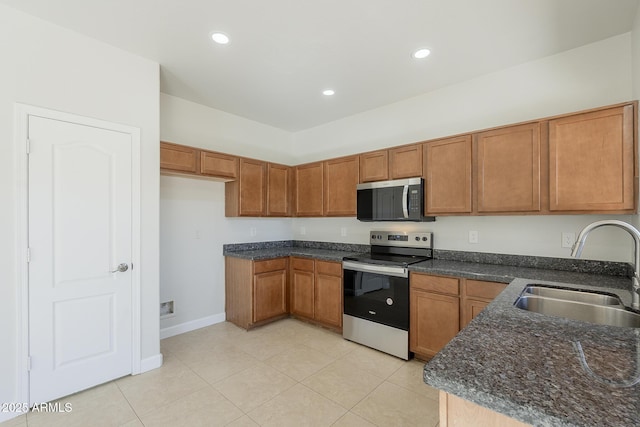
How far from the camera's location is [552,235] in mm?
2514

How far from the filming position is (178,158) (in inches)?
123

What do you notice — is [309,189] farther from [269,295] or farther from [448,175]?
[448,175]

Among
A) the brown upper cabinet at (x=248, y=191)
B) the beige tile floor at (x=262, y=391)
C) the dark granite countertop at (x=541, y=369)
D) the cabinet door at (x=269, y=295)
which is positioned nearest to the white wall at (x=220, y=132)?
the brown upper cabinet at (x=248, y=191)

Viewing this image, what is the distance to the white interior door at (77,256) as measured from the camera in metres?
2.14

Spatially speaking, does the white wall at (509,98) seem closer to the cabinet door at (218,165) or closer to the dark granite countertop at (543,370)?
the cabinet door at (218,165)

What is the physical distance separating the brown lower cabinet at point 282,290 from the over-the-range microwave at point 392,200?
754 millimetres

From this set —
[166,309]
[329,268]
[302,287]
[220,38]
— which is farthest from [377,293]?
[220,38]

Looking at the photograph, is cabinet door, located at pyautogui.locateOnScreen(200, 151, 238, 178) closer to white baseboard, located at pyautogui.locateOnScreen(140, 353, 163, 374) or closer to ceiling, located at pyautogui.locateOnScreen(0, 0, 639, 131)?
ceiling, located at pyautogui.locateOnScreen(0, 0, 639, 131)

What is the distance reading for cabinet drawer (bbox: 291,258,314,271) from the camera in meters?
3.67

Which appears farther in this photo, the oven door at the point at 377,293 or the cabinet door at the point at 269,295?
the cabinet door at the point at 269,295

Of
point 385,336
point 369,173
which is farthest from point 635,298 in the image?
point 369,173

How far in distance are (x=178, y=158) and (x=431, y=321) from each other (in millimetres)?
3036

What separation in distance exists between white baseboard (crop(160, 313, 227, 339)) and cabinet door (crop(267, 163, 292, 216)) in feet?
5.03

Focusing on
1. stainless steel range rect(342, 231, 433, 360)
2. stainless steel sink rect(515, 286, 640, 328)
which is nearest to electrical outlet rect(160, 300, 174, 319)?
stainless steel range rect(342, 231, 433, 360)
